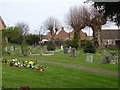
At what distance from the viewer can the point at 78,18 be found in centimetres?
6350

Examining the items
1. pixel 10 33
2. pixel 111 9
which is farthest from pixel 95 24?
pixel 111 9

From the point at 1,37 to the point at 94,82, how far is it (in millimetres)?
23570

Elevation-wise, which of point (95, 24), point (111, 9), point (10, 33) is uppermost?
point (95, 24)

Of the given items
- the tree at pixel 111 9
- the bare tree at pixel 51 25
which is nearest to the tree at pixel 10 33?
the tree at pixel 111 9

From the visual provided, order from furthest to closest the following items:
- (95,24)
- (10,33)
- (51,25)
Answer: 1. (51,25)
2. (95,24)
3. (10,33)

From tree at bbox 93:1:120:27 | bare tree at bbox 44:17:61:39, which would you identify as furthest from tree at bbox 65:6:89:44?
tree at bbox 93:1:120:27

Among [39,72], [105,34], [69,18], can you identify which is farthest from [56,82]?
[105,34]

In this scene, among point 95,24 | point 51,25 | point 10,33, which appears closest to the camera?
point 10,33

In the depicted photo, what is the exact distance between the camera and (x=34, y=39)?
254 feet

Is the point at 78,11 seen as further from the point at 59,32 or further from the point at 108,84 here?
the point at 108,84

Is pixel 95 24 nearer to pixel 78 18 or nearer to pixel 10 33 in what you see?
pixel 78 18

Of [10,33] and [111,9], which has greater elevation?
[10,33]

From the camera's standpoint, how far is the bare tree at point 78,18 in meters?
61.7

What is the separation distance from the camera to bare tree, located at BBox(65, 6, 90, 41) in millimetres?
61719
